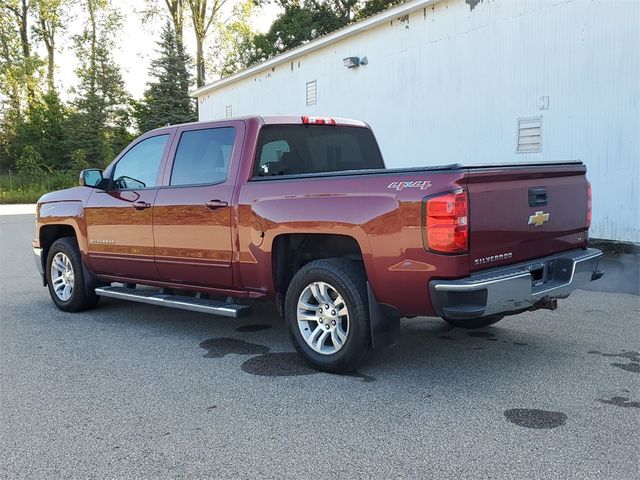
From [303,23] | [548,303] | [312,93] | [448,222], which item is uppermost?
[303,23]

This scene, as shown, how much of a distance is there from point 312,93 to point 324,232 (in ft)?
41.8

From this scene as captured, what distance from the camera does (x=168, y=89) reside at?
36.8 metres

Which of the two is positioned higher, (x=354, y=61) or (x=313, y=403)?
(x=354, y=61)

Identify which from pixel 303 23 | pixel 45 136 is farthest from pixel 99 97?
pixel 303 23

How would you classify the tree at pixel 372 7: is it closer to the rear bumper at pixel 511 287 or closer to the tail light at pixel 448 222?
the rear bumper at pixel 511 287

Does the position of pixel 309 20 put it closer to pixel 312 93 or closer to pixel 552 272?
pixel 312 93

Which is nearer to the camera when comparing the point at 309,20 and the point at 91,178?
the point at 91,178

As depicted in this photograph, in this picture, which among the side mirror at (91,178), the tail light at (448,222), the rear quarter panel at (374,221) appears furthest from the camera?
the side mirror at (91,178)

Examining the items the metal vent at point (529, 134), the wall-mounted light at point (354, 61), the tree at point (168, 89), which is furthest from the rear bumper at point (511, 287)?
the tree at point (168, 89)

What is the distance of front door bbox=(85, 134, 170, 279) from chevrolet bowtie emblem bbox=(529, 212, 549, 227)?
10.8ft

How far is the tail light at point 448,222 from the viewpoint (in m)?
3.74

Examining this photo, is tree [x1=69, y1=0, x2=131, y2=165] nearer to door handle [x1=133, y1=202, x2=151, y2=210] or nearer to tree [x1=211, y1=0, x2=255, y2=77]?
tree [x1=211, y1=0, x2=255, y2=77]

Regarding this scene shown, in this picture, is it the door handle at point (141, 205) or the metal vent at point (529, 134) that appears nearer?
the door handle at point (141, 205)

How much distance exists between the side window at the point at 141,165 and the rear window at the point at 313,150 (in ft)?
3.95
